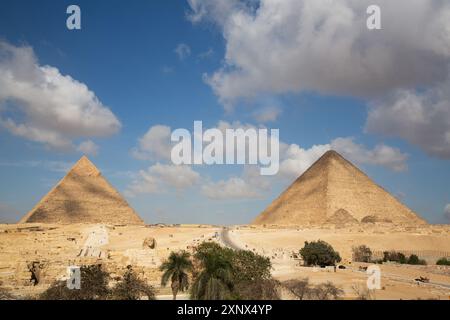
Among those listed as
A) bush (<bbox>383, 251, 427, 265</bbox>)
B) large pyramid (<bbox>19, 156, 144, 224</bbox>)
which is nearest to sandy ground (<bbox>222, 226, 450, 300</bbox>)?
bush (<bbox>383, 251, 427, 265</bbox>)

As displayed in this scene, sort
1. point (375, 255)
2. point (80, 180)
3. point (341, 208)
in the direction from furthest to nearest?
point (80, 180), point (341, 208), point (375, 255)

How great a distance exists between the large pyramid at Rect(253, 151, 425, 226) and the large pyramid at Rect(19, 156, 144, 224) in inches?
1294

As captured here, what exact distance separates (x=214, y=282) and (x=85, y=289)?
384 centimetres

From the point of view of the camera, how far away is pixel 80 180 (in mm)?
105938

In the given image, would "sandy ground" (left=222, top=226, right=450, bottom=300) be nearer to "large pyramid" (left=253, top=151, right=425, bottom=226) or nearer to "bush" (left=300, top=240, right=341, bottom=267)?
"bush" (left=300, top=240, right=341, bottom=267)

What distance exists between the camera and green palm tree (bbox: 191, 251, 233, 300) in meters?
12.2

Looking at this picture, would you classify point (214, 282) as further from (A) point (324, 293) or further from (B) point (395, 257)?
(B) point (395, 257)

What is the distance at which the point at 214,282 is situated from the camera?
1233 cm

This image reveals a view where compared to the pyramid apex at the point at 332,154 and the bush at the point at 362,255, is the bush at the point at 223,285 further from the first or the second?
the pyramid apex at the point at 332,154

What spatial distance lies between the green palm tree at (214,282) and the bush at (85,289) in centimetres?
287

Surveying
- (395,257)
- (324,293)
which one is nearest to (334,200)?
(395,257)

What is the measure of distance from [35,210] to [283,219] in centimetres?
5123
